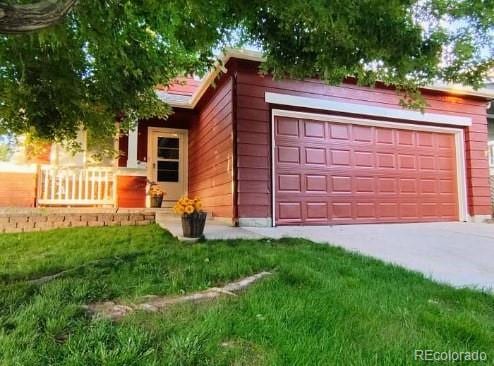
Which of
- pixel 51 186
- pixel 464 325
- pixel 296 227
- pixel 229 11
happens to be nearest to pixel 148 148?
pixel 51 186

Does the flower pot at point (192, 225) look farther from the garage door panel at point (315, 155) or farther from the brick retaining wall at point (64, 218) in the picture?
the garage door panel at point (315, 155)

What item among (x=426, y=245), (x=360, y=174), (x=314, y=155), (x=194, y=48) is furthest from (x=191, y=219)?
(x=360, y=174)

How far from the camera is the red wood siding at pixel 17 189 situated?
7328 mm

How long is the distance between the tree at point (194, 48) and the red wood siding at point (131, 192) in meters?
3.37

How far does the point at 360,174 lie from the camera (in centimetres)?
674

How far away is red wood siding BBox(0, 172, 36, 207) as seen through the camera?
24.0ft

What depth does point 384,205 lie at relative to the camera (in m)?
6.89

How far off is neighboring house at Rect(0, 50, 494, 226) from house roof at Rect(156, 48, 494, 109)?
0.03 metres

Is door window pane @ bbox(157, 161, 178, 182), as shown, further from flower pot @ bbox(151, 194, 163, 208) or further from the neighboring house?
flower pot @ bbox(151, 194, 163, 208)

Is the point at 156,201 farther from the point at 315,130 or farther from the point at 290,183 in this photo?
the point at 315,130

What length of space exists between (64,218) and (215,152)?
2.94m

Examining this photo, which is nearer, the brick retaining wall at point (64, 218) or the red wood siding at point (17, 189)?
the brick retaining wall at point (64, 218)

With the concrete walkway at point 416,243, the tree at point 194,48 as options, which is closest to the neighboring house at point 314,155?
the concrete walkway at point 416,243

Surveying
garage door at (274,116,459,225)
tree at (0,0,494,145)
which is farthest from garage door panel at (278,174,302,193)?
tree at (0,0,494,145)
